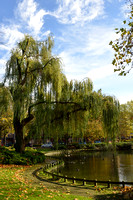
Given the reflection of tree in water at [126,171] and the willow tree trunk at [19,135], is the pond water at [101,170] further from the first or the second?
the willow tree trunk at [19,135]

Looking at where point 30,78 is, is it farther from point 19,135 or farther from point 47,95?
point 19,135

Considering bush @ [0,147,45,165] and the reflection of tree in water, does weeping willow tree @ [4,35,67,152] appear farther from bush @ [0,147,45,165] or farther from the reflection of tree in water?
the reflection of tree in water

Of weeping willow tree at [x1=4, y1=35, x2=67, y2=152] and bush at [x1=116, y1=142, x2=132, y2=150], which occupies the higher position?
weeping willow tree at [x1=4, y1=35, x2=67, y2=152]

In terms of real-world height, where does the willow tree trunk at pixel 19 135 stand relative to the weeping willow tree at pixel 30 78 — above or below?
below

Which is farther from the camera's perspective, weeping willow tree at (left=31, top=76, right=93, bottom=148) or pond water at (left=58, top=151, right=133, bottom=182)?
weeping willow tree at (left=31, top=76, right=93, bottom=148)

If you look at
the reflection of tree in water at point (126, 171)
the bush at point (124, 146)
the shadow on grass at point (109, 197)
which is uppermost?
the shadow on grass at point (109, 197)

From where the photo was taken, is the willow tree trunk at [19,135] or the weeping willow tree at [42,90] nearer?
the weeping willow tree at [42,90]

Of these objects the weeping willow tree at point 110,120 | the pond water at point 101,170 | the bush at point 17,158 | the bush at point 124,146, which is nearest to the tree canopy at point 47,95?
the weeping willow tree at point 110,120

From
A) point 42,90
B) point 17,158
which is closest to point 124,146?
point 17,158

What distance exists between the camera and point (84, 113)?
1908cm

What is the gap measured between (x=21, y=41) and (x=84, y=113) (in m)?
10.9

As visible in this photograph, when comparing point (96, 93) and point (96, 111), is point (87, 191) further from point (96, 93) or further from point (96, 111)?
point (96, 93)

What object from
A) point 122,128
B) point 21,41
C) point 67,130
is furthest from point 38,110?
point 122,128

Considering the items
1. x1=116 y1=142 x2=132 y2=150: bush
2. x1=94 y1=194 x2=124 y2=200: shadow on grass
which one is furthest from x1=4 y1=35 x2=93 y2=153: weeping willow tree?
x1=116 y1=142 x2=132 y2=150: bush
